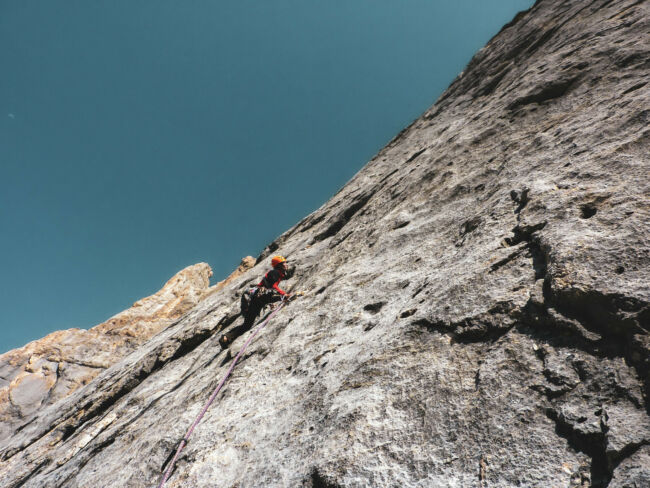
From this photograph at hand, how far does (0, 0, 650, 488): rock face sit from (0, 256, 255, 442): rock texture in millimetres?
13557

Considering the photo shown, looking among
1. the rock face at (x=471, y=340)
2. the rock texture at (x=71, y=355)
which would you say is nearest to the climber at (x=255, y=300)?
the rock face at (x=471, y=340)

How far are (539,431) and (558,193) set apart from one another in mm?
2789

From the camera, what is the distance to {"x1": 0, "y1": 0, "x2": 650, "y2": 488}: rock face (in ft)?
7.00

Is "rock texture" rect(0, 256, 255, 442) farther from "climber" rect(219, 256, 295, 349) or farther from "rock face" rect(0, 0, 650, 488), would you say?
"rock face" rect(0, 0, 650, 488)

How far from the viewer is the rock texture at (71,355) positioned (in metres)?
18.1

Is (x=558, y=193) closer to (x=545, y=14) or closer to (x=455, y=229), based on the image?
(x=455, y=229)

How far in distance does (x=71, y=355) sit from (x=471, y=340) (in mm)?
25399

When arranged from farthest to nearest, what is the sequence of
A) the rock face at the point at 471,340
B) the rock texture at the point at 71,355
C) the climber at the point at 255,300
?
the rock texture at the point at 71,355
the climber at the point at 255,300
the rock face at the point at 471,340

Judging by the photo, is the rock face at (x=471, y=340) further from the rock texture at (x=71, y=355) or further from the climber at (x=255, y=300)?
the rock texture at (x=71, y=355)

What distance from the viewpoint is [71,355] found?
817 inches

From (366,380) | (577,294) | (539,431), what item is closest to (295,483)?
(366,380)

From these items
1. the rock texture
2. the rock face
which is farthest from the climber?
the rock texture

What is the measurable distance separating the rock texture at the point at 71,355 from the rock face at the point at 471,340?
44.5 ft

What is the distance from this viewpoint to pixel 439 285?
3.71 m
